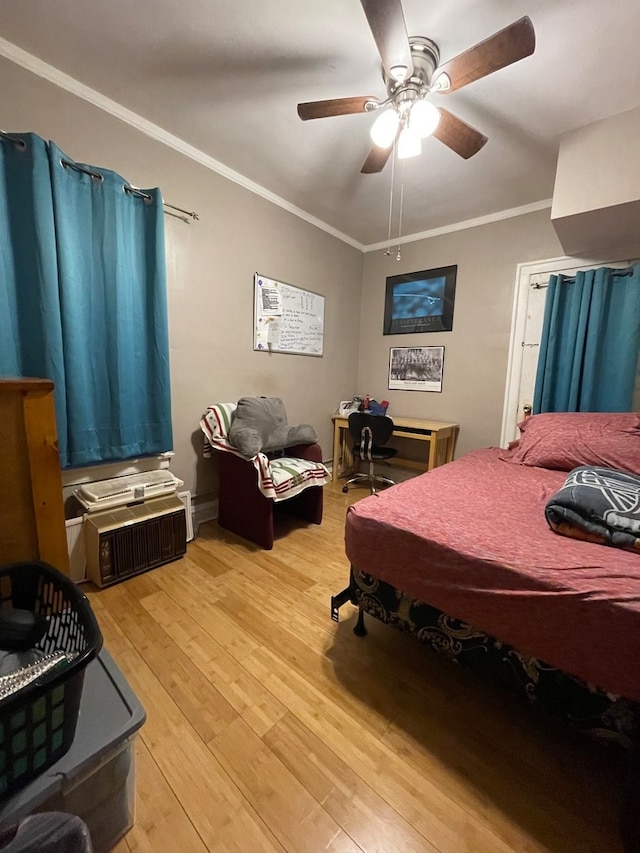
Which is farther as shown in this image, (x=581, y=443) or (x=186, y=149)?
(x=186, y=149)

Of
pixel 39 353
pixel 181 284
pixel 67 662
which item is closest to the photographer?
pixel 67 662

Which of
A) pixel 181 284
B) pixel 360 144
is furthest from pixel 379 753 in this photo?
pixel 360 144

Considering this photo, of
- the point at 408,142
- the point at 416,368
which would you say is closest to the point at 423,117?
the point at 408,142

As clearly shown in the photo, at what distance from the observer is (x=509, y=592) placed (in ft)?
3.04

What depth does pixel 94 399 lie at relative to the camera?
1840 mm

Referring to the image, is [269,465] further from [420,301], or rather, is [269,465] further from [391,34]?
[420,301]

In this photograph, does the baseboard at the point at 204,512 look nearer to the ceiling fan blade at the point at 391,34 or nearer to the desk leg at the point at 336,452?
the desk leg at the point at 336,452

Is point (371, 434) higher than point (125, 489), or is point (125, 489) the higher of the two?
point (371, 434)

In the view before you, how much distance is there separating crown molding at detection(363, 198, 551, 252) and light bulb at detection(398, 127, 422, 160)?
1.72m

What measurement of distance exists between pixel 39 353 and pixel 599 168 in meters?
3.06

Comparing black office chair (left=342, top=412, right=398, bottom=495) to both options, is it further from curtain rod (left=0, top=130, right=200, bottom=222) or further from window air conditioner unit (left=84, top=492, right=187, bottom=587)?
curtain rod (left=0, top=130, right=200, bottom=222)

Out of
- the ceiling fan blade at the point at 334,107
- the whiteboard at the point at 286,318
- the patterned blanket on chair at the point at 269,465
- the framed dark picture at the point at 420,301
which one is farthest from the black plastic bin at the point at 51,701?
the framed dark picture at the point at 420,301

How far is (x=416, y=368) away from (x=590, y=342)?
144cm

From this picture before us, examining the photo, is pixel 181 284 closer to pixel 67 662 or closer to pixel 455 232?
pixel 67 662
